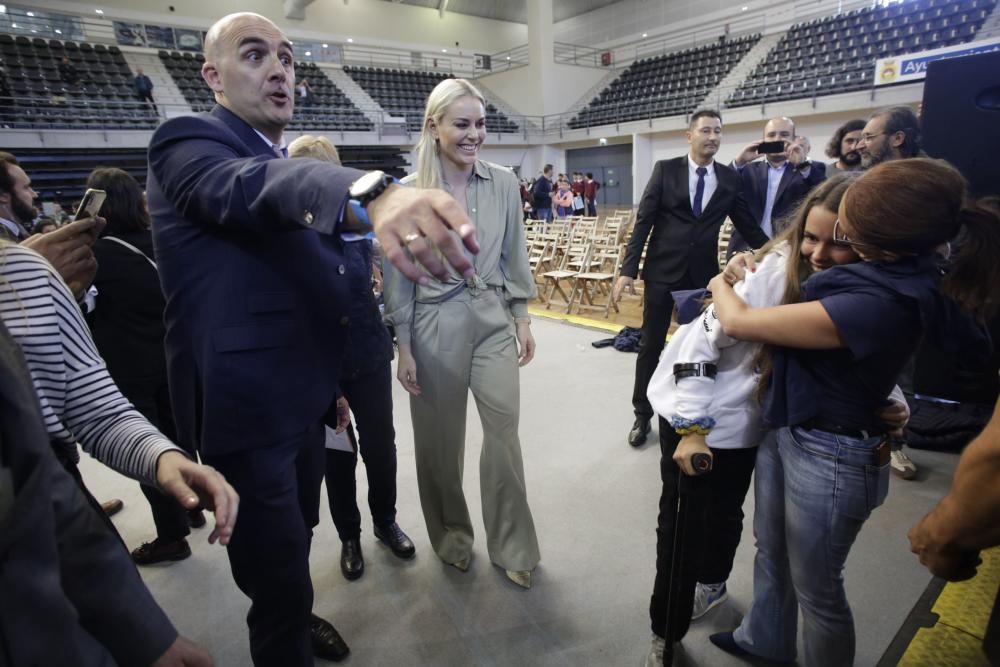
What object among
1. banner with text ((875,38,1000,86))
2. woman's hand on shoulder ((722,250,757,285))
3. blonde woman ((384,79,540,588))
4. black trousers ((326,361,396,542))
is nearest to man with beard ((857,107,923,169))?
woman's hand on shoulder ((722,250,757,285))

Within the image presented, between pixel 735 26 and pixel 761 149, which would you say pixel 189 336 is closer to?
pixel 761 149

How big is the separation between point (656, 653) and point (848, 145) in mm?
3226

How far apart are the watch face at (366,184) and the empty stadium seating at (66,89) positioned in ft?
49.8

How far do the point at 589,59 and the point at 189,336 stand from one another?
2414 centimetres

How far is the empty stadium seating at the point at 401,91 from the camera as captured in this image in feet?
64.2

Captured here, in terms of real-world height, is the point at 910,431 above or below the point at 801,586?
below

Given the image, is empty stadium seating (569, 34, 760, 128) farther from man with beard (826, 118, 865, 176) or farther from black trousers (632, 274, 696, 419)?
black trousers (632, 274, 696, 419)

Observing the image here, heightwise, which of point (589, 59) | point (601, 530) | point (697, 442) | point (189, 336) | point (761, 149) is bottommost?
point (601, 530)

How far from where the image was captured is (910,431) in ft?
10.2

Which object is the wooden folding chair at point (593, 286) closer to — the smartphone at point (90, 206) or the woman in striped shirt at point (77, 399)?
the smartphone at point (90, 206)

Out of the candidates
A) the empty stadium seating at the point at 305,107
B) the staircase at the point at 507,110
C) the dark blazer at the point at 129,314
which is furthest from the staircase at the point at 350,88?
the dark blazer at the point at 129,314

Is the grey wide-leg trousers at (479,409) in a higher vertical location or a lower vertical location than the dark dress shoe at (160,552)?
higher

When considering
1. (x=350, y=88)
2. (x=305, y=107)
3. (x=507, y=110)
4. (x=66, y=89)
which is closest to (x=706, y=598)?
(x=305, y=107)

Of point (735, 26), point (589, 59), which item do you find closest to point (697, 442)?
point (735, 26)
